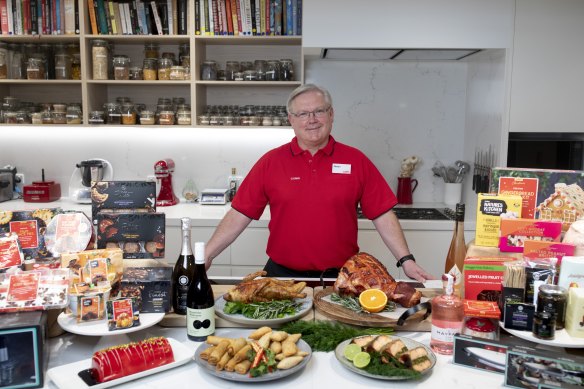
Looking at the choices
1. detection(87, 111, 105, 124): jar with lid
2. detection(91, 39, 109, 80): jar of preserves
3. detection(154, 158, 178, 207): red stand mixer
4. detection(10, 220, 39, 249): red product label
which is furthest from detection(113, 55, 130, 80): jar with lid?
detection(10, 220, 39, 249): red product label

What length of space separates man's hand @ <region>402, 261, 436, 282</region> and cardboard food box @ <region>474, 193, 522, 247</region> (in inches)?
16.6

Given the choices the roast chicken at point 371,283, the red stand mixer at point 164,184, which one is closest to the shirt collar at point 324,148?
the roast chicken at point 371,283

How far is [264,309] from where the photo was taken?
171 centimetres

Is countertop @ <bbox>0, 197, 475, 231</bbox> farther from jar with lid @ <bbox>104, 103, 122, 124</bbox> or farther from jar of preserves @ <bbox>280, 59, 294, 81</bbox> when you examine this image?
jar of preserves @ <bbox>280, 59, 294, 81</bbox>

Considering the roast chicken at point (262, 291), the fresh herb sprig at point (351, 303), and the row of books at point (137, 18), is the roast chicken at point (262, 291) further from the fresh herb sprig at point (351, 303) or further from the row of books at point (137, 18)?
the row of books at point (137, 18)

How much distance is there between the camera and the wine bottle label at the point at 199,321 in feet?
5.19

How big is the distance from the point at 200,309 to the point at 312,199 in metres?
1.14

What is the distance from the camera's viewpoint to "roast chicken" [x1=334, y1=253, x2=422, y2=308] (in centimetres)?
175

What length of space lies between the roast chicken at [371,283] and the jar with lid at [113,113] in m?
2.59

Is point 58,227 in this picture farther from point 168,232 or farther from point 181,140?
point 181,140

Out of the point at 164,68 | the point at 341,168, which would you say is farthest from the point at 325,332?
the point at 164,68

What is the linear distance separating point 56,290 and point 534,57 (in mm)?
3018

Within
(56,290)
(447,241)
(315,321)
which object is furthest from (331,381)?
(447,241)

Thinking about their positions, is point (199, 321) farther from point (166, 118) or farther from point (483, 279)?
point (166, 118)
